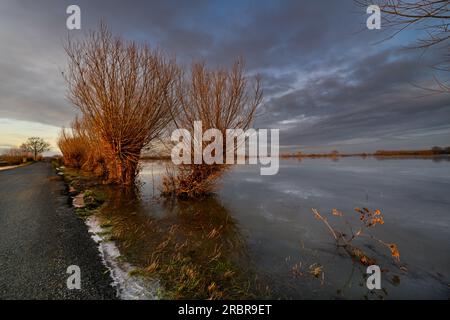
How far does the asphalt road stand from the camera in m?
2.46

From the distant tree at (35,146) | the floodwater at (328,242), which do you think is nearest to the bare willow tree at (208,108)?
the floodwater at (328,242)

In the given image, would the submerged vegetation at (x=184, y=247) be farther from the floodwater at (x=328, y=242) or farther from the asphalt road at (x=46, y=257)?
the asphalt road at (x=46, y=257)

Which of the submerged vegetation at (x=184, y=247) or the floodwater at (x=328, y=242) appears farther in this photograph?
the floodwater at (x=328, y=242)

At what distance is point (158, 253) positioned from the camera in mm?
3605

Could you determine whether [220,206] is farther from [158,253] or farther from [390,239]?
[390,239]

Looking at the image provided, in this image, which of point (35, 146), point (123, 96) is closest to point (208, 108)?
point (123, 96)

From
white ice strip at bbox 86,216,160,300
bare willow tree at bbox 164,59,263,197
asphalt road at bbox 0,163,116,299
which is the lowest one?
white ice strip at bbox 86,216,160,300

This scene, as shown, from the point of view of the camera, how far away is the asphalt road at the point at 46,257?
246 centimetres

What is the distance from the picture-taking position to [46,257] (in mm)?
3273

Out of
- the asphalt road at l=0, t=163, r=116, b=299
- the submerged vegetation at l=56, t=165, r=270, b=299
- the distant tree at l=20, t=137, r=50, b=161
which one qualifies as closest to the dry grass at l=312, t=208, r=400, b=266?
the submerged vegetation at l=56, t=165, r=270, b=299

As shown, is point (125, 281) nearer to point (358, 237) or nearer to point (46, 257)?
point (46, 257)

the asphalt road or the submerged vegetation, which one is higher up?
the asphalt road

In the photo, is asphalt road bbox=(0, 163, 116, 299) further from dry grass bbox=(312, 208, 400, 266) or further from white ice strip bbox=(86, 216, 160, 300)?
dry grass bbox=(312, 208, 400, 266)

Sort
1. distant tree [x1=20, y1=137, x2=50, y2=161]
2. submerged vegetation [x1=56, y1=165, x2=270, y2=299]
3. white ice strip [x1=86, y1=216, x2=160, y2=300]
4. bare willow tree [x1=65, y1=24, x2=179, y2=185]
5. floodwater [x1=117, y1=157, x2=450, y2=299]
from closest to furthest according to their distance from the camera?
1. white ice strip [x1=86, y1=216, x2=160, y2=300]
2. submerged vegetation [x1=56, y1=165, x2=270, y2=299]
3. floodwater [x1=117, y1=157, x2=450, y2=299]
4. bare willow tree [x1=65, y1=24, x2=179, y2=185]
5. distant tree [x1=20, y1=137, x2=50, y2=161]
